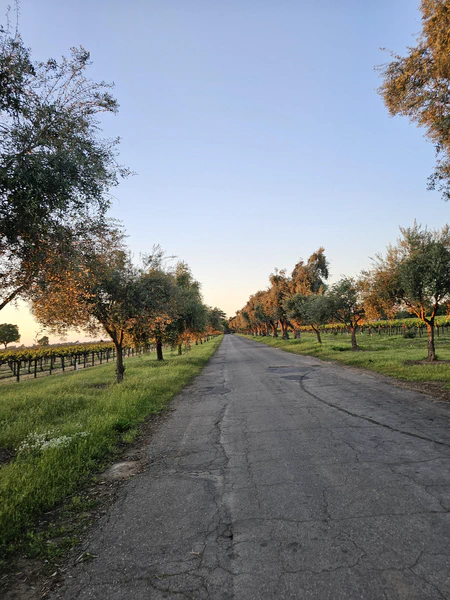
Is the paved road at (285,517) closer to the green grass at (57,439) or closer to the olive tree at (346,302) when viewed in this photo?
the green grass at (57,439)

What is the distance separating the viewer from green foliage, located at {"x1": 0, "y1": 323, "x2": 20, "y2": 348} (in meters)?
91.2

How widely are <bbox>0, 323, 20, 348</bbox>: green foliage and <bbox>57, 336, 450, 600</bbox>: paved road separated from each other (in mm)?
103481

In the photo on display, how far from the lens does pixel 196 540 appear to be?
3.31 m

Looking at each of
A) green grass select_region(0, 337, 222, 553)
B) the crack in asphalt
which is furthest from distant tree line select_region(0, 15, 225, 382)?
the crack in asphalt

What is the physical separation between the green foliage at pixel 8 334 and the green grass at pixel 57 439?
95049 millimetres

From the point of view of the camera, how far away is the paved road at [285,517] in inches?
104

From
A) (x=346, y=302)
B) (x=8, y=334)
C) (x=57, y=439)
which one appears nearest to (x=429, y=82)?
(x=57, y=439)

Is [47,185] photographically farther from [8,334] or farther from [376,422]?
[8,334]

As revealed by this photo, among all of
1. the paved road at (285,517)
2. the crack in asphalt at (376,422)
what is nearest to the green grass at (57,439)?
the paved road at (285,517)

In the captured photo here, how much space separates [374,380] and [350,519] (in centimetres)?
1055

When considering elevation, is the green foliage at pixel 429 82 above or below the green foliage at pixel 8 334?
above

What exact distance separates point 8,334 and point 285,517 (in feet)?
357

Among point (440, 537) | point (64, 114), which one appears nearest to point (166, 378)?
point (64, 114)

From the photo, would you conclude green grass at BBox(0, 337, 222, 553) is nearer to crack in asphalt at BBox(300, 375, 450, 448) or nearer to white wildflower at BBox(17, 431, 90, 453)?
white wildflower at BBox(17, 431, 90, 453)
